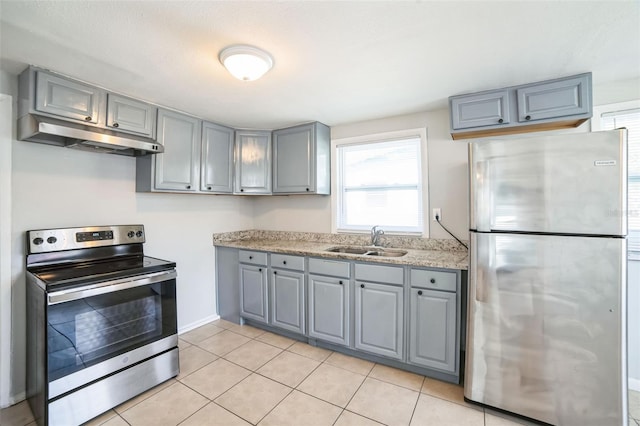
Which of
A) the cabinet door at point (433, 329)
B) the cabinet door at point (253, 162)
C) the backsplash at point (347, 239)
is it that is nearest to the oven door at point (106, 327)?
the backsplash at point (347, 239)

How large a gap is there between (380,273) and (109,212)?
236cm

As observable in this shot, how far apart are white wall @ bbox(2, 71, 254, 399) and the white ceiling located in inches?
25.6

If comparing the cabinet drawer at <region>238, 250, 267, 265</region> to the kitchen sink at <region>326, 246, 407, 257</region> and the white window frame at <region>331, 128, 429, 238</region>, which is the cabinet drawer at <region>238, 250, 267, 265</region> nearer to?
the kitchen sink at <region>326, 246, 407, 257</region>

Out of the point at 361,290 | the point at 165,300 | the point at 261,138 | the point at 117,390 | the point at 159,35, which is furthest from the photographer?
the point at 261,138

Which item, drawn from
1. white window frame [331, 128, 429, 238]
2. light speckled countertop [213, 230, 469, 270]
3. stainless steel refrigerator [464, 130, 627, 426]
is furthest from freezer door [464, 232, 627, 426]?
white window frame [331, 128, 429, 238]

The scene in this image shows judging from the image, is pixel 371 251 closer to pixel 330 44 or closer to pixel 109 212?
pixel 330 44

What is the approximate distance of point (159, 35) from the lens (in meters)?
1.50

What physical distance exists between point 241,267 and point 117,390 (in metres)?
1.45

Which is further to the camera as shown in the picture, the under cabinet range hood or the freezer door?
the under cabinet range hood

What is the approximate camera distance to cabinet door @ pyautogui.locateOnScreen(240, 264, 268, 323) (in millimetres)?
2939

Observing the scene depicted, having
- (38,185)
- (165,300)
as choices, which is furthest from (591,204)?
(38,185)

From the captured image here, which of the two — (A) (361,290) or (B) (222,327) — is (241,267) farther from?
(A) (361,290)

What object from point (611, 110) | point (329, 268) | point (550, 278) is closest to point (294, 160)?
point (329, 268)

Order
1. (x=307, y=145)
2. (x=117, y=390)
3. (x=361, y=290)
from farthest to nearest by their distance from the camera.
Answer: (x=307, y=145) → (x=361, y=290) → (x=117, y=390)
